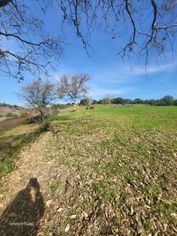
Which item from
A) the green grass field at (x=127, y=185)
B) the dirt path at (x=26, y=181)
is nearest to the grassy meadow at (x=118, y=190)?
the green grass field at (x=127, y=185)

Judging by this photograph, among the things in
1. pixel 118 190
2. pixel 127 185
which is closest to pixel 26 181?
pixel 118 190

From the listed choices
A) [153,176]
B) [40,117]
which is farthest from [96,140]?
[40,117]

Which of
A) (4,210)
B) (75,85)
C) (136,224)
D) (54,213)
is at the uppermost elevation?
(75,85)

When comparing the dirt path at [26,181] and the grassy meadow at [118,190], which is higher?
the grassy meadow at [118,190]

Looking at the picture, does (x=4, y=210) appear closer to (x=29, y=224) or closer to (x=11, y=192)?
(x=11, y=192)

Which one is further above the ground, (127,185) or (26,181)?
(127,185)

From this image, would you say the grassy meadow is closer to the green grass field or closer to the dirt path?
the green grass field

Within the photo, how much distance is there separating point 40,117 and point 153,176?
28433 mm

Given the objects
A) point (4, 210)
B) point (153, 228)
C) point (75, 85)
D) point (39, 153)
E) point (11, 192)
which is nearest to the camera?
point (153, 228)

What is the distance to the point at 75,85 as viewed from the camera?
43938 millimetres

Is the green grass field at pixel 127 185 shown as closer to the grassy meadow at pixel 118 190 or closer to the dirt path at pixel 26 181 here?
the grassy meadow at pixel 118 190

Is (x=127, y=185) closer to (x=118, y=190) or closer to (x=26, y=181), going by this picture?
(x=118, y=190)

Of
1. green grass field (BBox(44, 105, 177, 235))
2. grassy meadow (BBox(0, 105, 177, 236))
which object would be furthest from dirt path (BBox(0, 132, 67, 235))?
green grass field (BBox(44, 105, 177, 235))

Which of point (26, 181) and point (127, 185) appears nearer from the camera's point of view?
point (127, 185)
